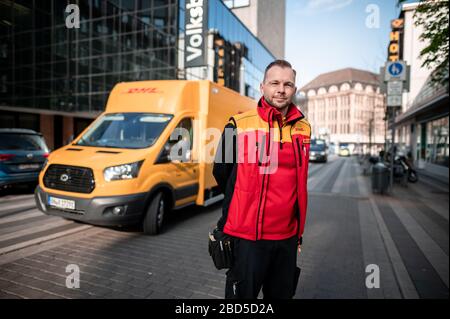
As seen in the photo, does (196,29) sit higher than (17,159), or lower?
higher

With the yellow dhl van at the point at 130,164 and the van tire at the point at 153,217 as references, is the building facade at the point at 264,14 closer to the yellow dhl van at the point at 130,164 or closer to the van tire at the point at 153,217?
the yellow dhl van at the point at 130,164

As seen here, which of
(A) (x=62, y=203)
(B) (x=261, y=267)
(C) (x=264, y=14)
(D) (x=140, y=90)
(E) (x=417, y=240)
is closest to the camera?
(C) (x=264, y=14)

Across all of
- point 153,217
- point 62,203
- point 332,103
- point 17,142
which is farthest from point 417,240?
point 17,142

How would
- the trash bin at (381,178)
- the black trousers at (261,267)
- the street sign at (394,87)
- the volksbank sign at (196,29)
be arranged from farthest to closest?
the trash bin at (381,178)
the street sign at (394,87)
the black trousers at (261,267)
the volksbank sign at (196,29)

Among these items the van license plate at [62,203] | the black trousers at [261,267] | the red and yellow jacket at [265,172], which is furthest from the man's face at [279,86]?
the van license plate at [62,203]

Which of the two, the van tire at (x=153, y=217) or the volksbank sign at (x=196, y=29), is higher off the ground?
the volksbank sign at (x=196, y=29)

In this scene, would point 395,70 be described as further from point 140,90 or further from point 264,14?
point 264,14

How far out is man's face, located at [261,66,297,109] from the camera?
4.79 ft

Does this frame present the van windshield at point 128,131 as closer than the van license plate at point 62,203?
No

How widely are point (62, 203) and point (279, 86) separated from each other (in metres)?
3.98

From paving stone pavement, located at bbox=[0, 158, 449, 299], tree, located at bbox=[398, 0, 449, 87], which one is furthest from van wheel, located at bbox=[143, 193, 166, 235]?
tree, located at bbox=[398, 0, 449, 87]

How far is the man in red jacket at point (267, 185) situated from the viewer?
1.60 m

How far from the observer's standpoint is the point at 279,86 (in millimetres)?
1487

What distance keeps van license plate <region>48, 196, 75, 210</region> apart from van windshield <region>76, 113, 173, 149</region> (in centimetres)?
113
